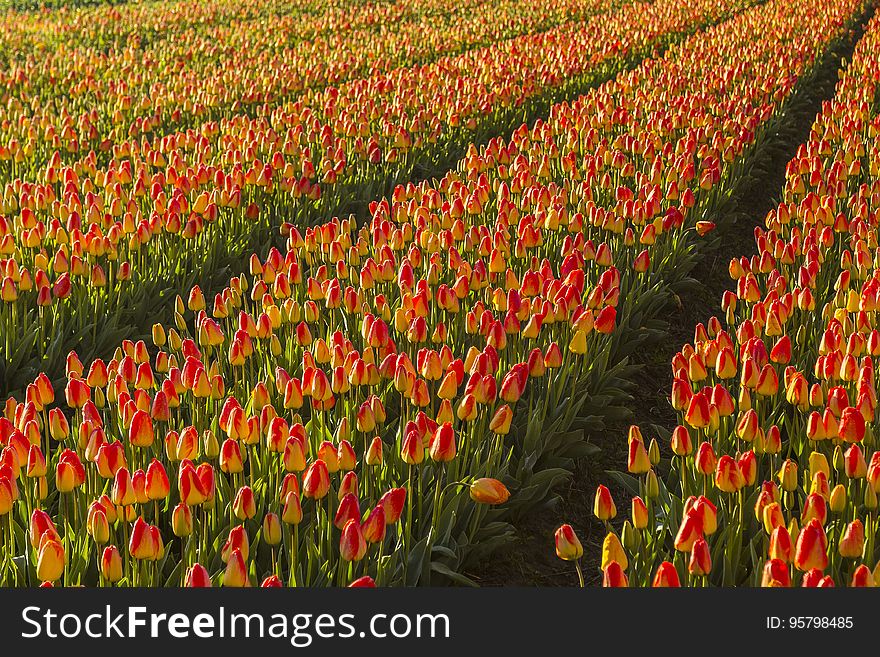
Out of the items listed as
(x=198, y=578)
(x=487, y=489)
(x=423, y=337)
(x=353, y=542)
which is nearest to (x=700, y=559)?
(x=487, y=489)

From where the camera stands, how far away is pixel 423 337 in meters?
3.75

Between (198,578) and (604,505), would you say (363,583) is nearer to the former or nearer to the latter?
(198,578)

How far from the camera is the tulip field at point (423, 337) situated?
8.72ft

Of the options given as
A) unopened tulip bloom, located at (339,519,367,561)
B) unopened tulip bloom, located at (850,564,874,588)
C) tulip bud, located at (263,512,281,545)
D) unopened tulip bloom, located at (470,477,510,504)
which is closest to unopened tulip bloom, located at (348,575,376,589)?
unopened tulip bloom, located at (339,519,367,561)

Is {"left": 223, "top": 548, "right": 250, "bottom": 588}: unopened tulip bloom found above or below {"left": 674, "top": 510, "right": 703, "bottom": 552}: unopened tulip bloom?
below

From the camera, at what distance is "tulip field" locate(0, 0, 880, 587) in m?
2.66

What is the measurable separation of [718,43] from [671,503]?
1160 cm

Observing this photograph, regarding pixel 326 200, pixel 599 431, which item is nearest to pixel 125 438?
pixel 599 431

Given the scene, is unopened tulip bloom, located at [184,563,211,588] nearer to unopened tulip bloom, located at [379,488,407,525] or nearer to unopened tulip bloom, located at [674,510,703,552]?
unopened tulip bloom, located at [379,488,407,525]

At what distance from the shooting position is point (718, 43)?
1339 centimetres

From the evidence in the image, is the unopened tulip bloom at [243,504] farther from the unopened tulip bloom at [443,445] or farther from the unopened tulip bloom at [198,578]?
the unopened tulip bloom at [443,445]

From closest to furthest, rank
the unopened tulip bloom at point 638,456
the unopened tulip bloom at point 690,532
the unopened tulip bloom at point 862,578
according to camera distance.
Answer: the unopened tulip bloom at point 862,578 < the unopened tulip bloom at point 690,532 < the unopened tulip bloom at point 638,456

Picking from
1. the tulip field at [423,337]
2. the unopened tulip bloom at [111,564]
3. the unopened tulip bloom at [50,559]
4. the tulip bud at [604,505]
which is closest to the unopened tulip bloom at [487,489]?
the tulip field at [423,337]

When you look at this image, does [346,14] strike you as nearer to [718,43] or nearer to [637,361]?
[718,43]
